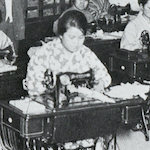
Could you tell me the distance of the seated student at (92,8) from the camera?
8.59 meters

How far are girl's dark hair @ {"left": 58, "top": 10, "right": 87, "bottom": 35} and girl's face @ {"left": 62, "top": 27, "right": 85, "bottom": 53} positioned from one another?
46 mm

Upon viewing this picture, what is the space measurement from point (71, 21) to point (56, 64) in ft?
1.71

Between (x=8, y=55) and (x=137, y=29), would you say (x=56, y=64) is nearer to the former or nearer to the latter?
(x=8, y=55)

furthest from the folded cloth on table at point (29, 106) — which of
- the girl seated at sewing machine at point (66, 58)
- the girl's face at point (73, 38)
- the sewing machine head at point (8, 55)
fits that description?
the sewing machine head at point (8, 55)

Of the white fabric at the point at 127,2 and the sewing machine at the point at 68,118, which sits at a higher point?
the white fabric at the point at 127,2

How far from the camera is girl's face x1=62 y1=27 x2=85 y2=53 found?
15.6ft

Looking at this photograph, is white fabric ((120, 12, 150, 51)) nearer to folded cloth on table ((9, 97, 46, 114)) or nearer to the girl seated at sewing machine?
the girl seated at sewing machine

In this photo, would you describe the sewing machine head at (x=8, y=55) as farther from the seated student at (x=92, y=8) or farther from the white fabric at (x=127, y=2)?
the white fabric at (x=127, y=2)

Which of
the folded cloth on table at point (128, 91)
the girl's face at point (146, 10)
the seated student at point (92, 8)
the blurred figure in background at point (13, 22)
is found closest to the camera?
the folded cloth on table at point (128, 91)

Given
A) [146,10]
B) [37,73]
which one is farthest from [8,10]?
[37,73]

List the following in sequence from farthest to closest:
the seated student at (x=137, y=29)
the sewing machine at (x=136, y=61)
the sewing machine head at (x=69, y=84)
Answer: the seated student at (x=137, y=29)
the sewing machine at (x=136, y=61)
the sewing machine head at (x=69, y=84)

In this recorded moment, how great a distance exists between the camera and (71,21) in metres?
4.83

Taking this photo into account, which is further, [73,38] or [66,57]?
[66,57]

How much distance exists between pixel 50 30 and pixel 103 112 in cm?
587
